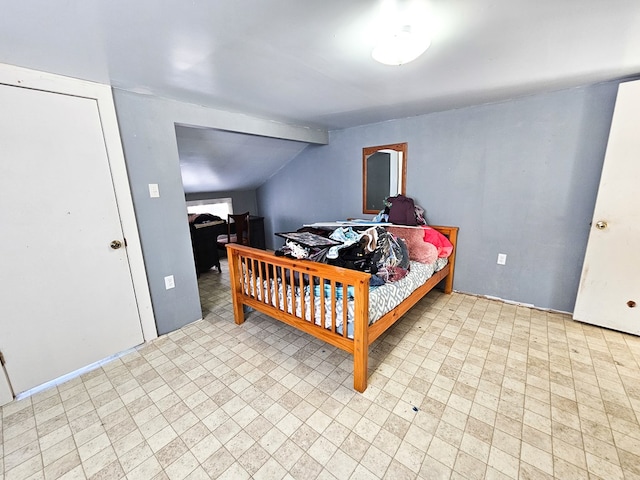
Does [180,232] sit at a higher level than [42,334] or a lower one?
higher

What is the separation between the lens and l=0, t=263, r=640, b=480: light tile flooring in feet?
4.13

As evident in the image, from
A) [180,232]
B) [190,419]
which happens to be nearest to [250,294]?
[180,232]

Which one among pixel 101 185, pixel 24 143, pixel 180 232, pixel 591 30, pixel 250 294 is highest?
pixel 591 30

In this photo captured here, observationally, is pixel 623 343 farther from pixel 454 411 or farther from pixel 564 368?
pixel 454 411

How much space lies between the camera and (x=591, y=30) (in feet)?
4.13

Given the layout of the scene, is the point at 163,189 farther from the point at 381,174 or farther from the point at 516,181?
the point at 516,181

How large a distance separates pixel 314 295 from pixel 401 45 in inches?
58.9

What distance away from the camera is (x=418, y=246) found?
257 cm

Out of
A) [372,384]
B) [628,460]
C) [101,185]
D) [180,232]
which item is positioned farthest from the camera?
[180,232]

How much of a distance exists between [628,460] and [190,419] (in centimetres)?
218

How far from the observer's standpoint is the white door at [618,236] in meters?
1.94

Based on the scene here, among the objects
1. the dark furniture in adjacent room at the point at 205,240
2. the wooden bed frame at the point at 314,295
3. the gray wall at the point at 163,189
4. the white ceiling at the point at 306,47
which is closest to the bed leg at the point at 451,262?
the wooden bed frame at the point at 314,295

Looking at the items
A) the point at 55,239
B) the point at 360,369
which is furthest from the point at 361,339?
the point at 55,239

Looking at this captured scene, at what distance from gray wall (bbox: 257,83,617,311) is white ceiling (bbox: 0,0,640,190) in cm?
30
